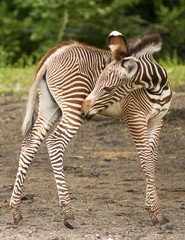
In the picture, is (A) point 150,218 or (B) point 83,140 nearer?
(A) point 150,218

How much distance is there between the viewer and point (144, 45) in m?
5.29

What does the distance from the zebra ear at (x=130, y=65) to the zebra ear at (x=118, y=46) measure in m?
0.12

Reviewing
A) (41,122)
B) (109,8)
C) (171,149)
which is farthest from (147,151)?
(109,8)

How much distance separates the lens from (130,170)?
7.40m

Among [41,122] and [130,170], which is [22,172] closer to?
[41,122]

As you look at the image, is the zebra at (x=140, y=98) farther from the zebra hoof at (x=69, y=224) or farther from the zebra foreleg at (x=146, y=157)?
the zebra hoof at (x=69, y=224)

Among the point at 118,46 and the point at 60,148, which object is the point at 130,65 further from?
the point at 60,148

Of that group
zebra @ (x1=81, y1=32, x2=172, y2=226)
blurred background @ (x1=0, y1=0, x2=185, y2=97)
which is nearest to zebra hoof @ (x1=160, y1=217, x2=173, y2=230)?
zebra @ (x1=81, y1=32, x2=172, y2=226)

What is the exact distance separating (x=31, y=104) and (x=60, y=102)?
0.39m

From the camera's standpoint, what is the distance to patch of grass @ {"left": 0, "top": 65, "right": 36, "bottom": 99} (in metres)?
13.0

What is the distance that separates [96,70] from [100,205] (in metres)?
1.48

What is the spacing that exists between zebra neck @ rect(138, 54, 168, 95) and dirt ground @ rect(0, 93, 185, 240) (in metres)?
1.29

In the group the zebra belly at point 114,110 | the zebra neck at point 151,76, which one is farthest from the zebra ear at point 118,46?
the zebra belly at point 114,110

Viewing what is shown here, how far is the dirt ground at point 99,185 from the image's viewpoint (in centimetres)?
486
